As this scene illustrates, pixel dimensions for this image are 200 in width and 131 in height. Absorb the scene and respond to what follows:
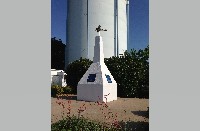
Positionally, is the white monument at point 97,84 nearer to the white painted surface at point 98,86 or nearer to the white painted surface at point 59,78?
the white painted surface at point 98,86

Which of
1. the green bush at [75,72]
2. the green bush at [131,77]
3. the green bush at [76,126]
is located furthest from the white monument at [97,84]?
the green bush at [76,126]

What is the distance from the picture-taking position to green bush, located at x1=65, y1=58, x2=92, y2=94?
22719 mm

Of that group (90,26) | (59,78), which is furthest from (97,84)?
(90,26)

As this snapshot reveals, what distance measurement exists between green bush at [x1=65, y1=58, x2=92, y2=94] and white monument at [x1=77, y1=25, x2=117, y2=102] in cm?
584

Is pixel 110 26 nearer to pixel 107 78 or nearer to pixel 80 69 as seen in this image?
pixel 80 69

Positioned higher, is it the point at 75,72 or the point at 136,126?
the point at 75,72

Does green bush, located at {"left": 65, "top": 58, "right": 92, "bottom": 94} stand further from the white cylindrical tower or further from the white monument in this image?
the white monument

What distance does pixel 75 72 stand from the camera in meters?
23.2

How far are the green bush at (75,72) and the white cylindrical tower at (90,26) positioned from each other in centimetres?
323

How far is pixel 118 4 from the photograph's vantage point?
28.1m

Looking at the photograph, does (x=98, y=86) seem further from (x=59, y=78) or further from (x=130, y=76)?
(x=59, y=78)

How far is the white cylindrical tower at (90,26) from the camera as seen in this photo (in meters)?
26.6

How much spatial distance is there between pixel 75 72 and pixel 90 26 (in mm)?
5897

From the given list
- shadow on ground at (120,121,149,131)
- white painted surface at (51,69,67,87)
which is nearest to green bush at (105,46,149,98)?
white painted surface at (51,69,67,87)
